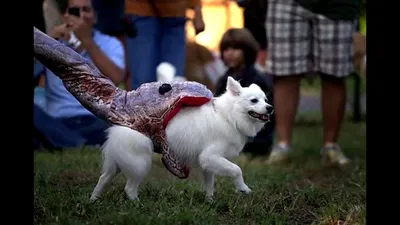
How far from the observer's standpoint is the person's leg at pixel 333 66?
5.67 metres

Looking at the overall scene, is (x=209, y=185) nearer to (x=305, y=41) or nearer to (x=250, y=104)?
(x=250, y=104)

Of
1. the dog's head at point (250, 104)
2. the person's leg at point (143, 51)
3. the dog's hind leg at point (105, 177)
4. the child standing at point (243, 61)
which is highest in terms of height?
the dog's head at point (250, 104)

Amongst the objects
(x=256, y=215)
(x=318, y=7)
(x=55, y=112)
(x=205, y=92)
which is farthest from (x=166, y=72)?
(x=55, y=112)

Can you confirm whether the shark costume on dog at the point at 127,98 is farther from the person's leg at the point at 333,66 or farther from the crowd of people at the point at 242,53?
the person's leg at the point at 333,66

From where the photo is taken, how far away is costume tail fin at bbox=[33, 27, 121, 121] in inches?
130

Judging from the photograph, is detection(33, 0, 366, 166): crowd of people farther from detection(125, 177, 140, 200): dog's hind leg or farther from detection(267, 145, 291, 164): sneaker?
detection(125, 177, 140, 200): dog's hind leg

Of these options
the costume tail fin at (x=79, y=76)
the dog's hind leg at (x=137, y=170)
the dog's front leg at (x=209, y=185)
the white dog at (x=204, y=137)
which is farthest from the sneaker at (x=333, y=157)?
the costume tail fin at (x=79, y=76)

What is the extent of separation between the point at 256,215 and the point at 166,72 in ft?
3.34

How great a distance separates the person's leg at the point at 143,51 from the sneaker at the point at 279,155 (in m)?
0.96

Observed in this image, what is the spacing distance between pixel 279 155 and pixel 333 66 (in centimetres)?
71

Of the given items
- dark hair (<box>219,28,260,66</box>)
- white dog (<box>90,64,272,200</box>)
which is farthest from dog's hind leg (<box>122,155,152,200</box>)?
dark hair (<box>219,28,260,66</box>)
